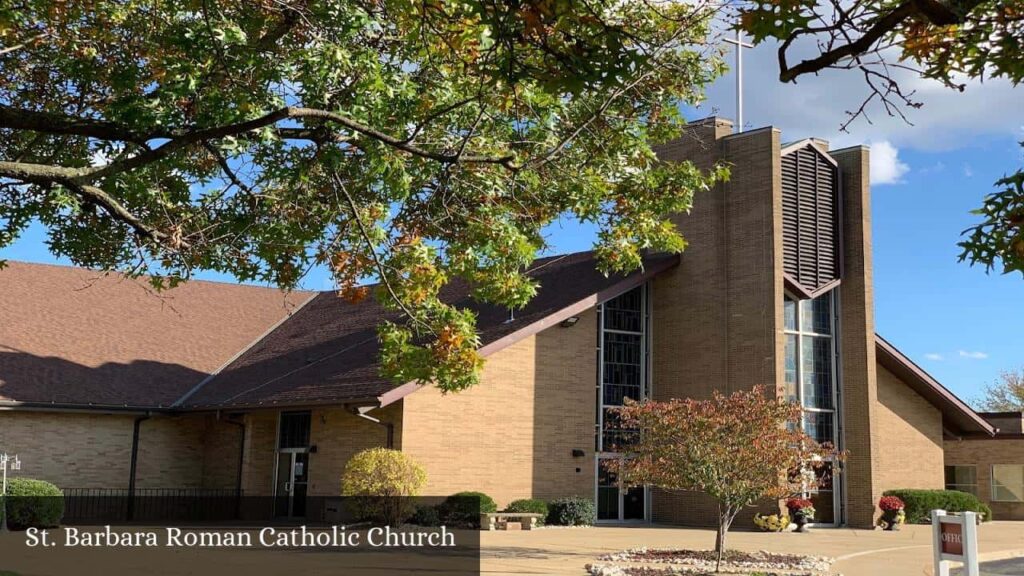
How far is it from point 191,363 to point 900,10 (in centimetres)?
2918

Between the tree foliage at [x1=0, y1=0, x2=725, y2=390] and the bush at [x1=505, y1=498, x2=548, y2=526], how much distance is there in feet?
43.7

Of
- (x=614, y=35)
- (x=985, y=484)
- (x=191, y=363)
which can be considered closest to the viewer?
(x=614, y=35)

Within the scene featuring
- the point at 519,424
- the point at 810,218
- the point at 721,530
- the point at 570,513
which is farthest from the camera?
the point at 810,218

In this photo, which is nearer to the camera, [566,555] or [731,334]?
[566,555]

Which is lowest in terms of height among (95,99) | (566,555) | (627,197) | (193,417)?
(566,555)

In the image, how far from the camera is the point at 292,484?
28453mm

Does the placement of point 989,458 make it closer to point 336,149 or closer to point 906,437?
point 906,437

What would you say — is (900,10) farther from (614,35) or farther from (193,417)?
(193,417)

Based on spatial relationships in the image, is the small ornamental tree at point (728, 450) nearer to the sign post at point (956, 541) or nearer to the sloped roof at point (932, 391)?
the sign post at point (956, 541)

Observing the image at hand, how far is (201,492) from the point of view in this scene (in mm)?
30156

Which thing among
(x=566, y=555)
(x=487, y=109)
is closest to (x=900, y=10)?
(x=487, y=109)

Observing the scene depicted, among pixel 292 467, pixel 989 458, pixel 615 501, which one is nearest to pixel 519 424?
pixel 615 501

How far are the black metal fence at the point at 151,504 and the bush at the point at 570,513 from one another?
891 cm

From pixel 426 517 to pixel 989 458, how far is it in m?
25.3
